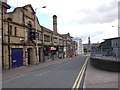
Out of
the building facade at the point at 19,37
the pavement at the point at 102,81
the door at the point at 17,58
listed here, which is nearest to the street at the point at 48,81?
the pavement at the point at 102,81

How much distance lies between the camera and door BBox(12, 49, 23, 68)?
22975 millimetres

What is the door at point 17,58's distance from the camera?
22975 mm

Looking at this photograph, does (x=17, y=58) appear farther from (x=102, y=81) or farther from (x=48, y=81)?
(x=102, y=81)

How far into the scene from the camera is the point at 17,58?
78.8 ft

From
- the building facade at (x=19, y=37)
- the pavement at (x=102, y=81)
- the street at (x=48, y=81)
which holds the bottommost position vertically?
the street at (x=48, y=81)

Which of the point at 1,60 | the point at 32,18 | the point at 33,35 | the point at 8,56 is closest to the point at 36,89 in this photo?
the point at 1,60

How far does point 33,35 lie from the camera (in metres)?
29.0

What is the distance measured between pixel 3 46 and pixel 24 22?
7806 mm

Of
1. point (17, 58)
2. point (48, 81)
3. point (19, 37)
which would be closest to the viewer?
point (48, 81)

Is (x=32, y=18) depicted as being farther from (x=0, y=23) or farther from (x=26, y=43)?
(x=0, y=23)

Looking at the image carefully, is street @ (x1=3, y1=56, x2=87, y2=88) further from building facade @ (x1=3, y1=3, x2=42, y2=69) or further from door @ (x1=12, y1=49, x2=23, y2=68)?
door @ (x1=12, y1=49, x2=23, y2=68)

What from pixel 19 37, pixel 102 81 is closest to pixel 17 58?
pixel 19 37

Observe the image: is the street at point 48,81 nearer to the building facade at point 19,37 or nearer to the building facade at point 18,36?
the building facade at point 19,37

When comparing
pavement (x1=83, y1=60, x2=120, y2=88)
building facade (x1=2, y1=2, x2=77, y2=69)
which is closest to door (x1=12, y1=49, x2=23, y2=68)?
building facade (x1=2, y1=2, x2=77, y2=69)
